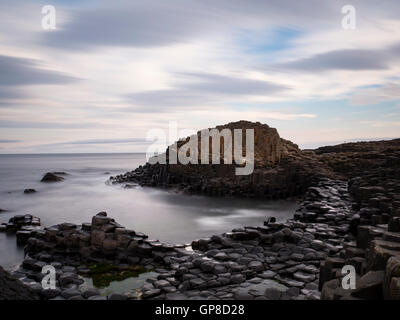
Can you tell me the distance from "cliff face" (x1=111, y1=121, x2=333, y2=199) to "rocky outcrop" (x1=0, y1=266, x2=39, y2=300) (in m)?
16.7

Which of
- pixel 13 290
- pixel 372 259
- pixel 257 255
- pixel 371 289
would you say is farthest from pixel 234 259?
pixel 13 290

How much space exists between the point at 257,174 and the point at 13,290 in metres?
18.2

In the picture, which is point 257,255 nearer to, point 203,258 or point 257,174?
point 203,258

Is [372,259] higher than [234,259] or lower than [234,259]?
higher

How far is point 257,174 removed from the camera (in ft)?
75.0

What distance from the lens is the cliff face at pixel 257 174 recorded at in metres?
22.3

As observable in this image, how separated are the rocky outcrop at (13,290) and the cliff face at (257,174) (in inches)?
658

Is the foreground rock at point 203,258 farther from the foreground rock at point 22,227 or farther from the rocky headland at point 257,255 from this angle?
the foreground rock at point 22,227
